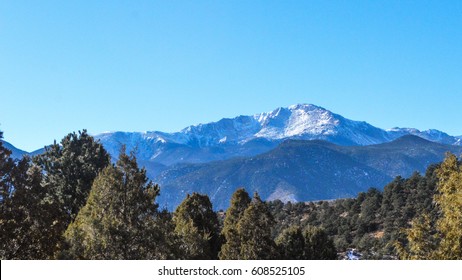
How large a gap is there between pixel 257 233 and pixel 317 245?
1772 centimetres

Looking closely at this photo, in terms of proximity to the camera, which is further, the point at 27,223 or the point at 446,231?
the point at 27,223

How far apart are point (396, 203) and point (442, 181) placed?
71.6m

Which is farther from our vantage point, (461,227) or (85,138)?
(85,138)

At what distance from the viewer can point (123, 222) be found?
1922 cm

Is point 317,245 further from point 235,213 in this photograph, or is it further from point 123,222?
point 123,222

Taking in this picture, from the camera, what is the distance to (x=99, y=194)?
20.3 meters

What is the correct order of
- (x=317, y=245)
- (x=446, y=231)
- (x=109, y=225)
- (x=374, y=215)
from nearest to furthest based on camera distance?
1. (x=109, y=225)
2. (x=446, y=231)
3. (x=317, y=245)
4. (x=374, y=215)

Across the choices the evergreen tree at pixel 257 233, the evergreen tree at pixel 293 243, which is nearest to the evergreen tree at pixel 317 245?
the evergreen tree at pixel 293 243

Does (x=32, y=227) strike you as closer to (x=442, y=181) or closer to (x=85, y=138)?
(x=442, y=181)

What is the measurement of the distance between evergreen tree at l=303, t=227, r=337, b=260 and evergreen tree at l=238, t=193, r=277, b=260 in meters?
15.3

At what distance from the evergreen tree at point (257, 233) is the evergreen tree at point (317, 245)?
15.3 metres

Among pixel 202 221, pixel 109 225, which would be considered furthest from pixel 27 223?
pixel 202 221
